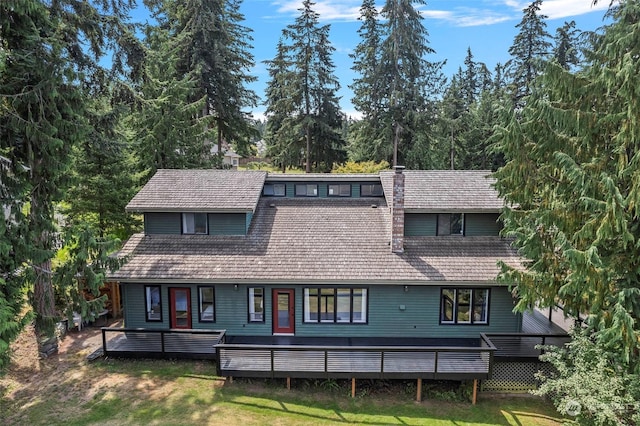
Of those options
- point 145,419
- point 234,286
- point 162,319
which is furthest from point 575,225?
point 162,319

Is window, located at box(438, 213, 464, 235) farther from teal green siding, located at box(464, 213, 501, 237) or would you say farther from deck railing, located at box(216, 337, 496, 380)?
deck railing, located at box(216, 337, 496, 380)

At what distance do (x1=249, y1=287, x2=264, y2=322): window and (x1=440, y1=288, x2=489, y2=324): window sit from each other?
607 centimetres

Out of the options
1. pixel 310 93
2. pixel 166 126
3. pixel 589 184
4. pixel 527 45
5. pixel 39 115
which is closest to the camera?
pixel 589 184

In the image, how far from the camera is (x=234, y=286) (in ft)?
43.2

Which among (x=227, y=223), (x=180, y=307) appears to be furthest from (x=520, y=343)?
(x=180, y=307)

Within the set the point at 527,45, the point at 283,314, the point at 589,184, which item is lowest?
the point at 283,314

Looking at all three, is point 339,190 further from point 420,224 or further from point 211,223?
point 211,223

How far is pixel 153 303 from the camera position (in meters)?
13.6

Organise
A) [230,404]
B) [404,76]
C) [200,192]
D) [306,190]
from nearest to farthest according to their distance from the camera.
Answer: [230,404], [200,192], [306,190], [404,76]

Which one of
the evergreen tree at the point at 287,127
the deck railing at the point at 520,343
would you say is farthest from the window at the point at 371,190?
the evergreen tree at the point at 287,127

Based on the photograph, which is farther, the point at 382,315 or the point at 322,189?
the point at 322,189

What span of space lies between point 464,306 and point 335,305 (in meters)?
4.36

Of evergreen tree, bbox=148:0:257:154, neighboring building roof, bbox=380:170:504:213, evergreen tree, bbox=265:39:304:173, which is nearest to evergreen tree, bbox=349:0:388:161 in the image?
evergreen tree, bbox=265:39:304:173

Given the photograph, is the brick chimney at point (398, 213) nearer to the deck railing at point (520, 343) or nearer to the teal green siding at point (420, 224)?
the teal green siding at point (420, 224)
